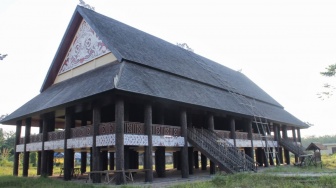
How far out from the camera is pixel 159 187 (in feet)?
41.7

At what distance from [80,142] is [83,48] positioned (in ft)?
22.8

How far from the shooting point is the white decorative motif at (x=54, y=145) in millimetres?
18484

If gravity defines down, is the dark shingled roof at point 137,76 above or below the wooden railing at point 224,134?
above

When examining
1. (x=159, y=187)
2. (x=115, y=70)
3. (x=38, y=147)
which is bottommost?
(x=159, y=187)

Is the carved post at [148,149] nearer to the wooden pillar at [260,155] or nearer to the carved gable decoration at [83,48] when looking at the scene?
the carved gable decoration at [83,48]

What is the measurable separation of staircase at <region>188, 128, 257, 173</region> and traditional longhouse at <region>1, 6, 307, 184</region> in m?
0.06

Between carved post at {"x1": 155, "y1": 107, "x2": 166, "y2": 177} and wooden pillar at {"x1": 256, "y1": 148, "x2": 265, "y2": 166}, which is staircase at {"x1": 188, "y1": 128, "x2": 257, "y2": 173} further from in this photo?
wooden pillar at {"x1": 256, "y1": 148, "x2": 265, "y2": 166}

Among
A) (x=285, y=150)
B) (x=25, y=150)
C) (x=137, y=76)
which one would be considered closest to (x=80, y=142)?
(x=137, y=76)

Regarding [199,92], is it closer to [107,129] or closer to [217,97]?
[217,97]

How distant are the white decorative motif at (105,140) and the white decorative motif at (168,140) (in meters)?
2.60

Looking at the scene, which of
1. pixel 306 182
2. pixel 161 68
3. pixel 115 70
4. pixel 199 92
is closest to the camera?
pixel 306 182

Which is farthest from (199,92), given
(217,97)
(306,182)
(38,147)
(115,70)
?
(38,147)

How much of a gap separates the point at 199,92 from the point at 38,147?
11.9 m

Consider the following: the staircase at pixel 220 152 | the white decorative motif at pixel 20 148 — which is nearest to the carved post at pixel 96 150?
the staircase at pixel 220 152
